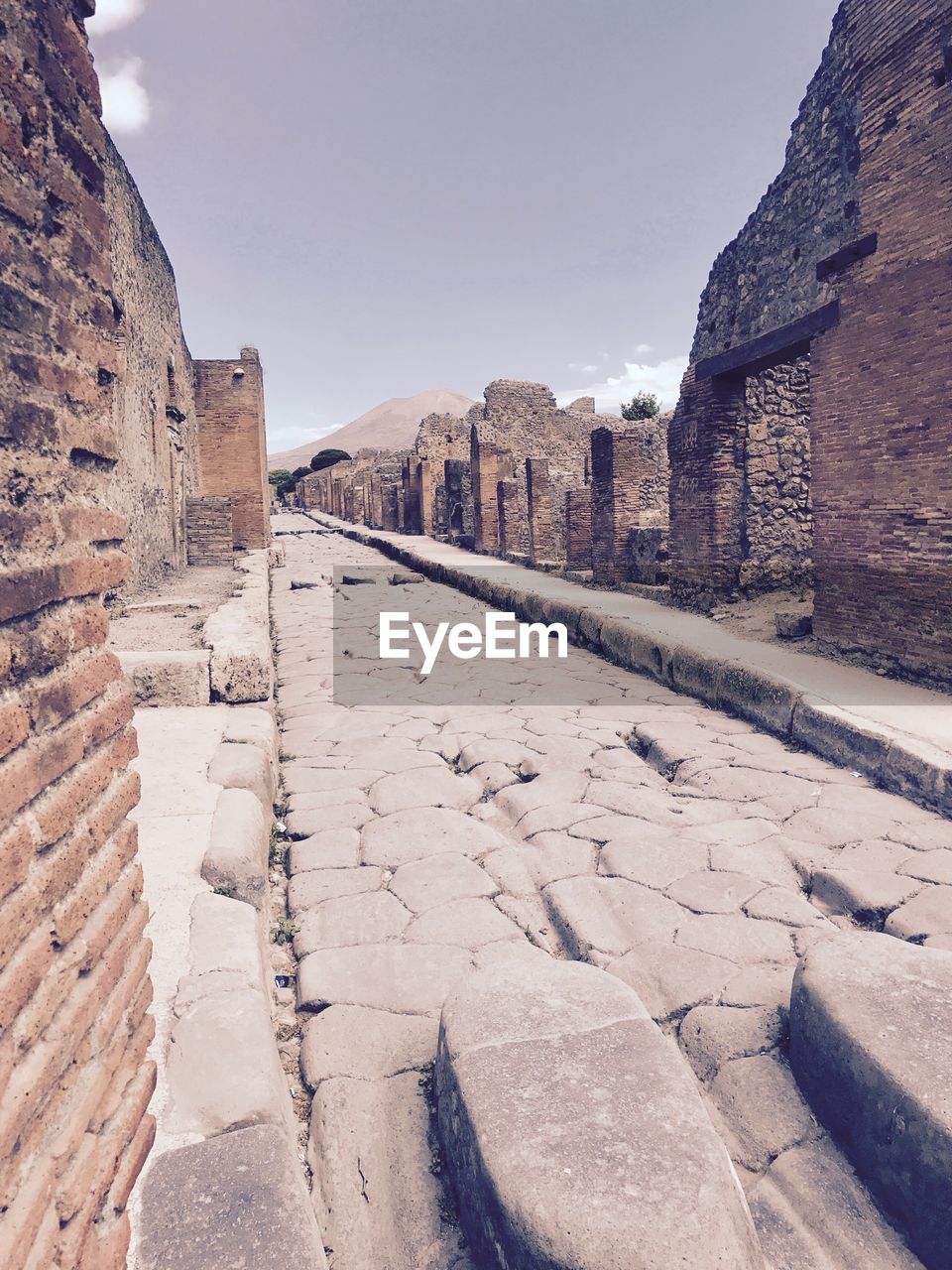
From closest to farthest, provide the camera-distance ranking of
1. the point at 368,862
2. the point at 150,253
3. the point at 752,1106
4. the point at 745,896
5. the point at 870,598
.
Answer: the point at 752,1106 < the point at 745,896 < the point at 368,862 < the point at 870,598 < the point at 150,253

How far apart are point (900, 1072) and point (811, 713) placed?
267 cm

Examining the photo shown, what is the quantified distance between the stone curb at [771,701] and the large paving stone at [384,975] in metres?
2.06

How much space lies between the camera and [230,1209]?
1.07 m

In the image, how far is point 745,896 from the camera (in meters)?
2.32

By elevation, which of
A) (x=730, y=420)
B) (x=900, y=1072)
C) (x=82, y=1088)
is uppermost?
(x=730, y=420)

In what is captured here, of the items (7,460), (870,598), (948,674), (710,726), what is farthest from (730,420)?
(7,460)

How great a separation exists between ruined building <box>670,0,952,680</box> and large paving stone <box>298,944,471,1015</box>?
3768 mm

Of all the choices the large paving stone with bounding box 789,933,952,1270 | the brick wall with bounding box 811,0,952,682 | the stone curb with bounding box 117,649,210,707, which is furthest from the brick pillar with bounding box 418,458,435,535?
the large paving stone with bounding box 789,933,952,1270

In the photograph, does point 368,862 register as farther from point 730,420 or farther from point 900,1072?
point 730,420

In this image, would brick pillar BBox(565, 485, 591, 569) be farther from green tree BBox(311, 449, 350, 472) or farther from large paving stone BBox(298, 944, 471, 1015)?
green tree BBox(311, 449, 350, 472)

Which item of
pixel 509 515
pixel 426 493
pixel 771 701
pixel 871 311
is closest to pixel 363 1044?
pixel 771 701

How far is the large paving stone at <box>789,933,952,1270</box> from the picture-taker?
121 cm

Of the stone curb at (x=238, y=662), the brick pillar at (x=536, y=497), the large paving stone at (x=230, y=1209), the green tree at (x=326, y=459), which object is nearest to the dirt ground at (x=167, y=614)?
the stone curb at (x=238, y=662)

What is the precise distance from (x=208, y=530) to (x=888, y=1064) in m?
11.8
